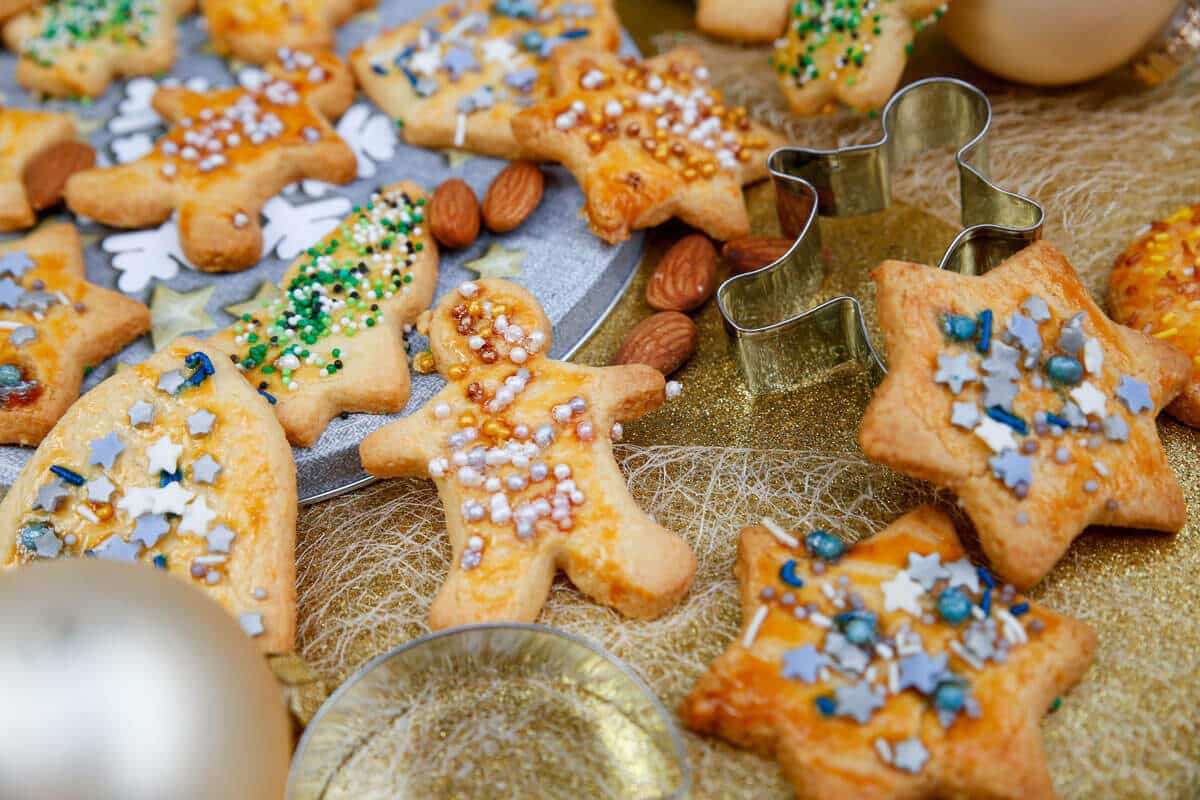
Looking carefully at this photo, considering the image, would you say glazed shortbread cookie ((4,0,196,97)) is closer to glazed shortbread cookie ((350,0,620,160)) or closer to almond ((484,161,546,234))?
glazed shortbread cookie ((350,0,620,160))

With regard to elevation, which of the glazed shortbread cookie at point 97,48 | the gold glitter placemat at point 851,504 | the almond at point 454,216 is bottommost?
the gold glitter placemat at point 851,504

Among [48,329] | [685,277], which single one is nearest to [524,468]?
[685,277]

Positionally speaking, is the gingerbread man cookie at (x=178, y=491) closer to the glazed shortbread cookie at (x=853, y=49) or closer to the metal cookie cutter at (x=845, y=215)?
the metal cookie cutter at (x=845, y=215)

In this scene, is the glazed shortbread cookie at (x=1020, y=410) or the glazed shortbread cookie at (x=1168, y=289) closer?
the glazed shortbread cookie at (x=1020, y=410)

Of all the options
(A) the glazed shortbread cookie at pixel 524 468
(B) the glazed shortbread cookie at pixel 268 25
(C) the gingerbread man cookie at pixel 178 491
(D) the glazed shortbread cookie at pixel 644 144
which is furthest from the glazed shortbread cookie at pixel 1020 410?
(B) the glazed shortbread cookie at pixel 268 25

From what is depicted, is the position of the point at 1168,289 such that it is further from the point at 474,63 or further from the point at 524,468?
the point at 474,63

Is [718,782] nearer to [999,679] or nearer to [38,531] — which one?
[999,679]

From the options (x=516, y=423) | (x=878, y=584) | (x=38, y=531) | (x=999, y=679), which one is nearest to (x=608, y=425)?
(x=516, y=423)
